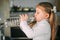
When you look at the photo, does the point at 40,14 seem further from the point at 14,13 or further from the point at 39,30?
the point at 14,13

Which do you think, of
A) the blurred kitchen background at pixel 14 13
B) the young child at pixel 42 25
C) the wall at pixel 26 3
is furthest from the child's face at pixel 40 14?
the wall at pixel 26 3

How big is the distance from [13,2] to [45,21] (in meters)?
1.07

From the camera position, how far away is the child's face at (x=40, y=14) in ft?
3.27

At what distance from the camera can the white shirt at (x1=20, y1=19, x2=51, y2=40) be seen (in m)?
0.94

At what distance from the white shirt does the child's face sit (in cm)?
3

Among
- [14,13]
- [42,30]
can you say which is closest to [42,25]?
[42,30]

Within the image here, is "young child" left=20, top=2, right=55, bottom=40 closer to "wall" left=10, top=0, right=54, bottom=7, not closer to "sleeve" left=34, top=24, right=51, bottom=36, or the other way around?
"sleeve" left=34, top=24, right=51, bottom=36

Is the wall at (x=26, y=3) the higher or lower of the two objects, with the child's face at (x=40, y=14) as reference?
higher

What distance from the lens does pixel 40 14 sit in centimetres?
100

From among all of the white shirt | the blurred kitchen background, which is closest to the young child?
the white shirt

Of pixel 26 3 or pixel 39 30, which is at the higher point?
pixel 26 3

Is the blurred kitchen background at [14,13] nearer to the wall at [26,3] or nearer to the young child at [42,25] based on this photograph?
the wall at [26,3]

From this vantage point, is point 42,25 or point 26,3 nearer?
point 42,25

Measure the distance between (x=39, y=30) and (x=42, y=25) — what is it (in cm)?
3
